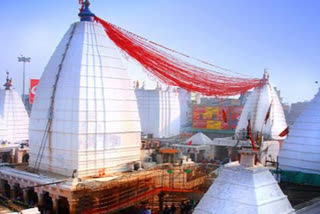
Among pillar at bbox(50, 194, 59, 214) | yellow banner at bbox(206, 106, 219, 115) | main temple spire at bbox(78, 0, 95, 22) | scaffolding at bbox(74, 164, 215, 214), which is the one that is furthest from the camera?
yellow banner at bbox(206, 106, 219, 115)

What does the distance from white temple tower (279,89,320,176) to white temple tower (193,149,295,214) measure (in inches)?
367

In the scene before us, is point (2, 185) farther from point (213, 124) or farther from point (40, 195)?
point (213, 124)

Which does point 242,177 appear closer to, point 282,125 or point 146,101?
point 282,125

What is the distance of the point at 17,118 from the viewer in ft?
112

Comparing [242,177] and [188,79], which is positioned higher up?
[188,79]

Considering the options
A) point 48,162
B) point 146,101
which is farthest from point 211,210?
point 146,101

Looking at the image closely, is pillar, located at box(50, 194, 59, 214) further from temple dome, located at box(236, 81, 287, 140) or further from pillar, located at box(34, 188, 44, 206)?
temple dome, located at box(236, 81, 287, 140)

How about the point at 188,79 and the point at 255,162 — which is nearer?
the point at 255,162

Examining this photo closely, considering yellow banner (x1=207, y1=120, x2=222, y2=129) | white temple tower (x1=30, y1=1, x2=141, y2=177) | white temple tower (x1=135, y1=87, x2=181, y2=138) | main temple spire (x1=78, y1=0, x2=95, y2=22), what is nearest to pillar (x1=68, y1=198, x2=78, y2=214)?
white temple tower (x1=30, y1=1, x2=141, y2=177)

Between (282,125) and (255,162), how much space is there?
28.5m

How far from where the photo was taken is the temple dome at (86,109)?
19.5 meters

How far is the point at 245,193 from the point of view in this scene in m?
11.0

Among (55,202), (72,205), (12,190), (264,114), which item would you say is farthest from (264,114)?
(12,190)

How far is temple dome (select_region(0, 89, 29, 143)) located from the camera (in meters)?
33.3
